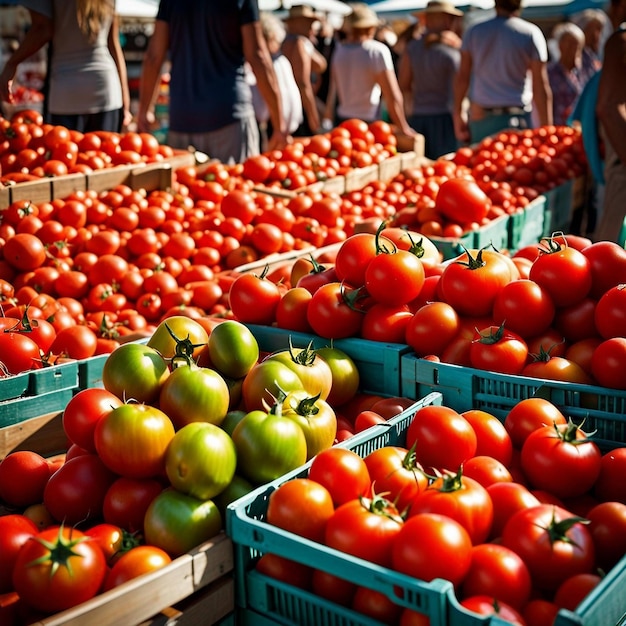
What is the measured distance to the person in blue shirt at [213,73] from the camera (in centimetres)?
546

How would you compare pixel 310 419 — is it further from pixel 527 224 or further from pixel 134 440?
pixel 527 224

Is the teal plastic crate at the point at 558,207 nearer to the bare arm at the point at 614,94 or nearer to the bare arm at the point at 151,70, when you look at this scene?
the bare arm at the point at 614,94

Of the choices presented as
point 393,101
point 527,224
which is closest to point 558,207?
point 527,224

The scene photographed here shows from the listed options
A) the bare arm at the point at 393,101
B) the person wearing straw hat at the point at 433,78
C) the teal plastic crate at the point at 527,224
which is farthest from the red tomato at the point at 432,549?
the person wearing straw hat at the point at 433,78

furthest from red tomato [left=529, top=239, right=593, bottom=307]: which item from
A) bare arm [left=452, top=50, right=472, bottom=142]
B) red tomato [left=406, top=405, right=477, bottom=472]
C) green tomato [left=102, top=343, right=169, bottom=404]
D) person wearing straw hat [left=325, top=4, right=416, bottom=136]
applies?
bare arm [left=452, top=50, right=472, bottom=142]

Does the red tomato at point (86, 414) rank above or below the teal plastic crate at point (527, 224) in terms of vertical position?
above

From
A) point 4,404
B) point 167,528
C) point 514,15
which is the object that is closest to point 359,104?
point 514,15

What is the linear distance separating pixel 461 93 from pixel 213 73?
3.42 metres

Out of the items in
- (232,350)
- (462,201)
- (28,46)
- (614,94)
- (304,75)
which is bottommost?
(232,350)

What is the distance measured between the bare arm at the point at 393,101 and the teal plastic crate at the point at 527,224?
1.69 m

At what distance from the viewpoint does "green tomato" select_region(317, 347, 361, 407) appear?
242cm

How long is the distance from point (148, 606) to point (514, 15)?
735 centimetres

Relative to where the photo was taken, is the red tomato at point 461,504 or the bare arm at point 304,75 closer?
the red tomato at point 461,504

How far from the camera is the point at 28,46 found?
554 centimetres
